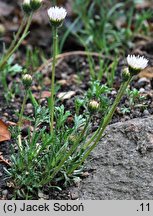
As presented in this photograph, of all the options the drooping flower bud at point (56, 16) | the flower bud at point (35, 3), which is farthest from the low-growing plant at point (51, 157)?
the flower bud at point (35, 3)

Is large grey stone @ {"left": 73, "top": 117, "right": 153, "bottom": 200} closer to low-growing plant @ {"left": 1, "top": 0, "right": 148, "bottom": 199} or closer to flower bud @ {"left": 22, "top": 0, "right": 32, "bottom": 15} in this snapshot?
low-growing plant @ {"left": 1, "top": 0, "right": 148, "bottom": 199}

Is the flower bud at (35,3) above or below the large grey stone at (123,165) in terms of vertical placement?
above

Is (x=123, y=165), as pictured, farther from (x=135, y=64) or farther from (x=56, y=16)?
(x=56, y=16)

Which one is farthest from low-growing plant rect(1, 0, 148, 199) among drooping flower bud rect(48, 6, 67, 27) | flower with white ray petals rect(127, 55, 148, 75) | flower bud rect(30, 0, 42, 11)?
flower bud rect(30, 0, 42, 11)

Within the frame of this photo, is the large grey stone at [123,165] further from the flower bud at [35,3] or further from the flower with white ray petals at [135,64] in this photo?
the flower bud at [35,3]

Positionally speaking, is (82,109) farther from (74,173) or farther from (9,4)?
(9,4)

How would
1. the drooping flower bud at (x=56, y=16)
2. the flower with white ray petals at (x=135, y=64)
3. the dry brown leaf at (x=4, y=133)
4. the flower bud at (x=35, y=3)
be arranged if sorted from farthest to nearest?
the dry brown leaf at (x=4, y=133), the flower bud at (x=35, y=3), the drooping flower bud at (x=56, y=16), the flower with white ray petals at (x=135, y=64)

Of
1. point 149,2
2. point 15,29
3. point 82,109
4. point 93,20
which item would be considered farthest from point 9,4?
point 82,109

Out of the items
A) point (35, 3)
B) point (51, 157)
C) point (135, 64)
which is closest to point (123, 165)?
point (51, 157)
